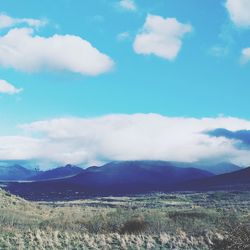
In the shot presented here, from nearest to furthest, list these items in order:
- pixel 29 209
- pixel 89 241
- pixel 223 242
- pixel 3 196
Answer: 1. pixel 223 242
2. pixel 89 241
3. pixel 29 209
4. pixel 3 196

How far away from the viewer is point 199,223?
190 ft

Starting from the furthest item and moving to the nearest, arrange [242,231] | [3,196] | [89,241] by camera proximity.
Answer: [3,196], [89,241], [242,231]

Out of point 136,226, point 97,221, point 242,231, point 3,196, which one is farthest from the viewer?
point 3,196

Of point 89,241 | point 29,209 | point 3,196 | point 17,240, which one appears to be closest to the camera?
point 17,240

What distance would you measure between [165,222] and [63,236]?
899 inches

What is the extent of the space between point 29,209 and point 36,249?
8270cm

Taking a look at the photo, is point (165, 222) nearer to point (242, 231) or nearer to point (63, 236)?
point (63, 236)

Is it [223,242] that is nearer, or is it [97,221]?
[223,242]

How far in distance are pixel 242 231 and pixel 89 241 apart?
1746 centimetres

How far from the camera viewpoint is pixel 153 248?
34688mm

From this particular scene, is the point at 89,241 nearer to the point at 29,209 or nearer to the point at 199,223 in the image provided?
the point at 199,223

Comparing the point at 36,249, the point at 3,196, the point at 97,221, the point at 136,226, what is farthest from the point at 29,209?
the point at 36,249

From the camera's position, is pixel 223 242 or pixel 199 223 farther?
pixel 199 223

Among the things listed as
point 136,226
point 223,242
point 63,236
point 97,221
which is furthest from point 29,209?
point 223,242
